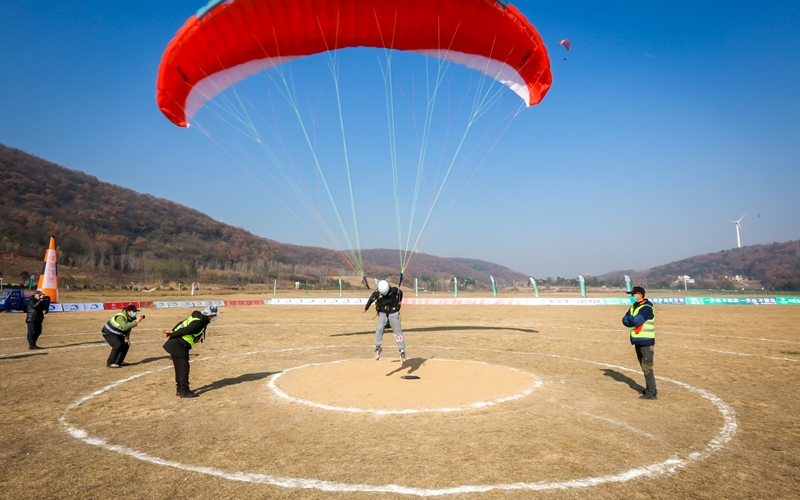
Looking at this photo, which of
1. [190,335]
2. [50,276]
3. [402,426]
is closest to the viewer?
[402,426]

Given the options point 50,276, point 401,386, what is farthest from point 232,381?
point 50,276

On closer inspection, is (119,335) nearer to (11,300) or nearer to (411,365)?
(411,365)

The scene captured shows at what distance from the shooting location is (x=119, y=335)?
1134 centimetres

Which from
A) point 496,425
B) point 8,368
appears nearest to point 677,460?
point 496,425

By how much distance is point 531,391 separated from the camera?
8414mm

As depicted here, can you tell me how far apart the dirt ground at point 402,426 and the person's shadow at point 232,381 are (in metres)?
0.08

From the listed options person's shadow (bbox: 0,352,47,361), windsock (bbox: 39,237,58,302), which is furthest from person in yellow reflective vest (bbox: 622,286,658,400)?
windsock (bbox: 39,237,58,302)

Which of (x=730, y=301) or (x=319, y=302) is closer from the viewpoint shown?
(x=730, y=301)

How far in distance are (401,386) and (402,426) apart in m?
2.24

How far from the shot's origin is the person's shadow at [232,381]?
8992 millimetres

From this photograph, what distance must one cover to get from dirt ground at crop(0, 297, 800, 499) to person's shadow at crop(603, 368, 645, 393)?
11cm

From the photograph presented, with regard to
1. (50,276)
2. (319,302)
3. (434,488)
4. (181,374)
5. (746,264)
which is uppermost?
(746,264)

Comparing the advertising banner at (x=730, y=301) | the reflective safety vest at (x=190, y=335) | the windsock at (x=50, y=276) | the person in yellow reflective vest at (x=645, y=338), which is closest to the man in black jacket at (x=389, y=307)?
the reflective safety vest at (x=190, y=335)

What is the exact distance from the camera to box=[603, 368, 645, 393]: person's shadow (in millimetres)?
8844
